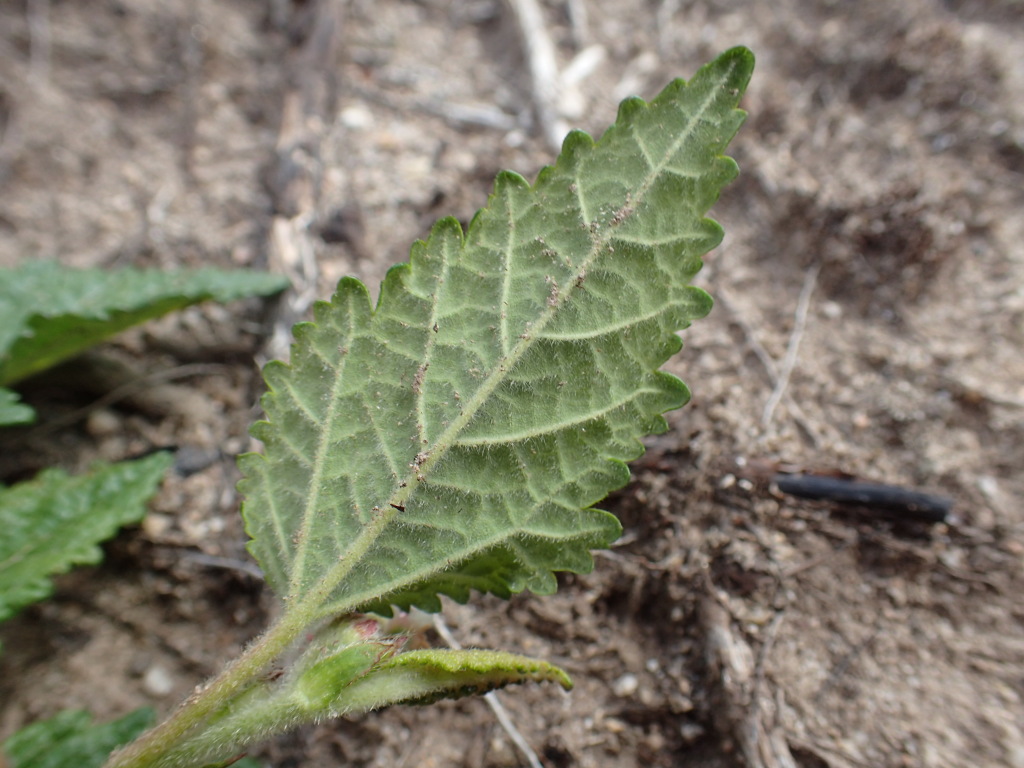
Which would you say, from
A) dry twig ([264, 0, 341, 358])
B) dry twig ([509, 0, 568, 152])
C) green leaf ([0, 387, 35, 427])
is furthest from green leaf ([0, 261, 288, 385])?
dry twig ([509, 0, 568, 152])

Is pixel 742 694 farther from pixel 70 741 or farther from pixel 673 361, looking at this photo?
pixel 70 741

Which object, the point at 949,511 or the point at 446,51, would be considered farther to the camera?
the point at 446,51

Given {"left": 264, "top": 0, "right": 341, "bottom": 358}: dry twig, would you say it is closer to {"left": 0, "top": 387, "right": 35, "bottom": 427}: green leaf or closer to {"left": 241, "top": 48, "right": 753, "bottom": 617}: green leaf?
{"left": 0, "top": 387, "right": 35, "bottom": 427}: green leaf

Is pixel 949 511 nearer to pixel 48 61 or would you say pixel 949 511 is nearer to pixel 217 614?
pixel 217 614

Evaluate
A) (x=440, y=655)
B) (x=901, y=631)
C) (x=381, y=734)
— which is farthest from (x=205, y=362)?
(x=901, y=631)

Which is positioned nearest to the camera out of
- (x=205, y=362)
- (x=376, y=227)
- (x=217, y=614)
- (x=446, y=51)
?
(x=217, y=614)


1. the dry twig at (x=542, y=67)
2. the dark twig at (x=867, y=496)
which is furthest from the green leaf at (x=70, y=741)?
the dry twig at (x=542, y=67)

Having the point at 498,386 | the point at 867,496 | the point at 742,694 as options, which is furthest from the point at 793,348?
the point at 498,386
